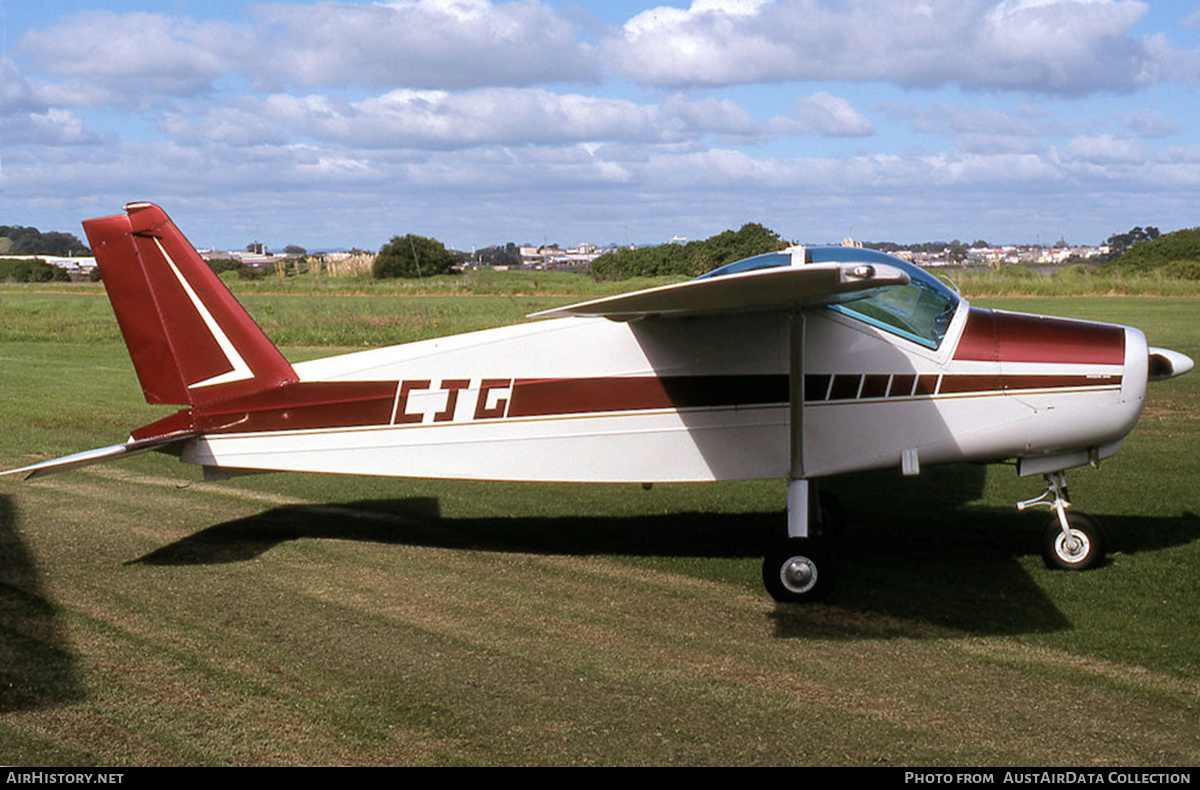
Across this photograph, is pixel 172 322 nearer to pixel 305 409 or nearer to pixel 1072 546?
pixel 305 409

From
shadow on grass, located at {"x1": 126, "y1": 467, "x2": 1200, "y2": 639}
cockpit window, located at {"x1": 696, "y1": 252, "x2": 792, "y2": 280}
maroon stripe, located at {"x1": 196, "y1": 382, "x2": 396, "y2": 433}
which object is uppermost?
cockpit window, located at {"x1": 696, "y1": 252, "x2": 792, "y2": 280}

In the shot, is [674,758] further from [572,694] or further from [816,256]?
[816,256]

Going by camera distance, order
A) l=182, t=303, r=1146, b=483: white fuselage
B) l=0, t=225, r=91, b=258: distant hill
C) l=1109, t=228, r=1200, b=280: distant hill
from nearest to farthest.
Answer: l=182, t=303, r=1146, b=483: white fuselage
l=1109, t=228, r=1200, b=280: distant hill
l=0, t=225, r=91, b=258: distant hill

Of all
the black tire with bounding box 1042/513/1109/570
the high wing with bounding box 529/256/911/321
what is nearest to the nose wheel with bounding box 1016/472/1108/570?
the black tire with bounding box 1042/513/1109/570

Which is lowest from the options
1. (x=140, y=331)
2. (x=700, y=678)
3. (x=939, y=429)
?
(x=700, y=678)

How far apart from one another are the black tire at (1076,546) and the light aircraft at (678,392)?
1 centimetres

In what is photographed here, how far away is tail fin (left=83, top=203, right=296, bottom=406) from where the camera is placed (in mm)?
8047

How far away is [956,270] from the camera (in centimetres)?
4997

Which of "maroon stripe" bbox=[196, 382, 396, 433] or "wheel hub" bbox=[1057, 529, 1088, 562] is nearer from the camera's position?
"wheel hub" bbox=[1057, 529, 1088, 562]

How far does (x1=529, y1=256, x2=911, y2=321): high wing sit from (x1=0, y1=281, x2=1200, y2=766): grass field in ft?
6.51

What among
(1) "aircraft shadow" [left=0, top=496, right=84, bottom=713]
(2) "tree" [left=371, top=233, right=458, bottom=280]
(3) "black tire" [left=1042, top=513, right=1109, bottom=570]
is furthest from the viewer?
(2) "tree" [left=371, top=233, right=458, bottom=280]

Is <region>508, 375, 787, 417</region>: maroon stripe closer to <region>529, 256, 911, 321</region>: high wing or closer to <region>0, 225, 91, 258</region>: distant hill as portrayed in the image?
<region>529, 256, 911, 321</region>: high wing
